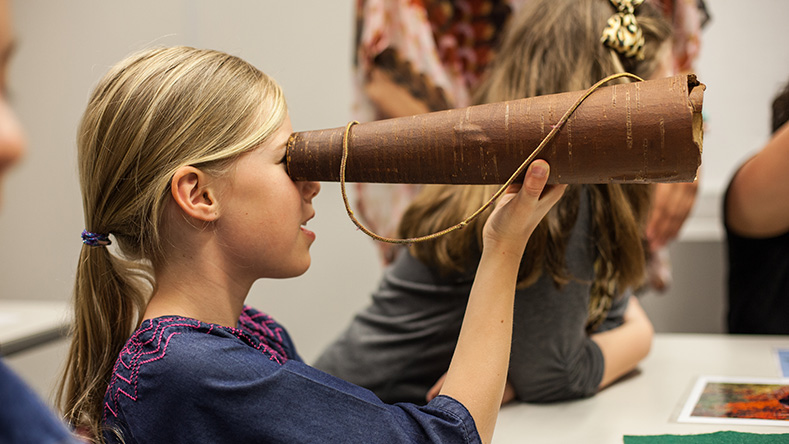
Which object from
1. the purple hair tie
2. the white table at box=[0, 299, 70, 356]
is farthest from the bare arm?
the white table at box=[0, 299, 70, 356]

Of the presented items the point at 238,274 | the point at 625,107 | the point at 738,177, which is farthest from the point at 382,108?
the point at 625,107

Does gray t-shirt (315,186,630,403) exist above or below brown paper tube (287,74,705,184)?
below

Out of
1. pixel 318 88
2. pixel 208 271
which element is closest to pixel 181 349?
pixel 208 271

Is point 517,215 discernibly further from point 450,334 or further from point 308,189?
point 450,334

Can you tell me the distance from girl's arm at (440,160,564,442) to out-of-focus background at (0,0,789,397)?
1501 mm

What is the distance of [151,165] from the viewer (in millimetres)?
807

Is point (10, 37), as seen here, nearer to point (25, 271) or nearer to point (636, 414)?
point (636, 414)

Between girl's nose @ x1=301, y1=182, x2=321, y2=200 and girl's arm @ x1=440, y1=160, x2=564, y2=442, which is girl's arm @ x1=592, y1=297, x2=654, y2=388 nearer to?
girl's arm @ x1=440, y1=160, x2=564, y2=442

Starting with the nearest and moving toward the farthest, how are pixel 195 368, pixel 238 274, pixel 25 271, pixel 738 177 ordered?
pixel 195 368
pixel 238 274
pixel 738 177
pixel 25 271

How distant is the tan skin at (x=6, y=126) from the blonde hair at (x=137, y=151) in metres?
0.34

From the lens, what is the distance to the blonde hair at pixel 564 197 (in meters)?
1.05

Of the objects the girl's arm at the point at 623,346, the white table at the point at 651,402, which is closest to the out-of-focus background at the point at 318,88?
the white table at the point at 651,402

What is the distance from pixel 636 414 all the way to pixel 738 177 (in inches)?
26.7

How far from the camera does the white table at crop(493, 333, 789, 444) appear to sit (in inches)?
38.8
